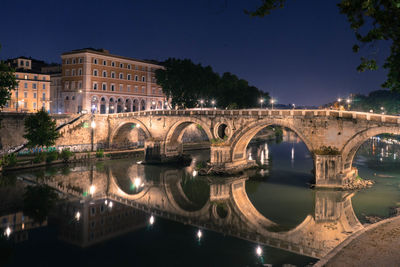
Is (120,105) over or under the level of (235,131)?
over

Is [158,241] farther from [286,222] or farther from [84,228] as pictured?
[286,222]

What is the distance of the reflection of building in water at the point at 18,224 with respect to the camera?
908 inches

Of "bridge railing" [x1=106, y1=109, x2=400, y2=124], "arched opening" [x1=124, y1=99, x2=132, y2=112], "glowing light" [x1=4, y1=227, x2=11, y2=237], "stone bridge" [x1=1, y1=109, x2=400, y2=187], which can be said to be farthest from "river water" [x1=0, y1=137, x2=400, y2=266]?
"arched opening" [x1=124, y1=99, x2=132, y2=112]

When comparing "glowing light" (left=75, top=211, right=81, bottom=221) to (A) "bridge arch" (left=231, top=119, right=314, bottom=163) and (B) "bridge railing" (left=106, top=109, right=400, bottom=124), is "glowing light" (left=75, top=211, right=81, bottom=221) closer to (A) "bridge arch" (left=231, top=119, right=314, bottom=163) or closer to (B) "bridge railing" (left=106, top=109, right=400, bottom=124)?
(A) "bridge arch" (left=231, top=119, right=314, bottom=163)

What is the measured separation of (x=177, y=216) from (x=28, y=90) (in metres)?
56.5

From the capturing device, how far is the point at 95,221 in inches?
1045

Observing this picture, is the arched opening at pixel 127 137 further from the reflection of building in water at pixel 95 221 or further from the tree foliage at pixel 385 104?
the tree foliage at pixel 385 104

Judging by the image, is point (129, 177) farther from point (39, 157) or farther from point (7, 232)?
point (7, 232)

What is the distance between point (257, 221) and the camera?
2675 cm

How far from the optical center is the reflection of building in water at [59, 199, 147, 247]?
23359 millimetres

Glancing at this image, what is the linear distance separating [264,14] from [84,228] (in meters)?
20.6

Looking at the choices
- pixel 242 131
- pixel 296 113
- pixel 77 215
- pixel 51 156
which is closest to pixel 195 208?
pixel 77 215

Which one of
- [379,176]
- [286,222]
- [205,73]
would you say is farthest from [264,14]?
[205,73]

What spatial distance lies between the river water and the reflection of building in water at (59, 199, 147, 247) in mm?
76
